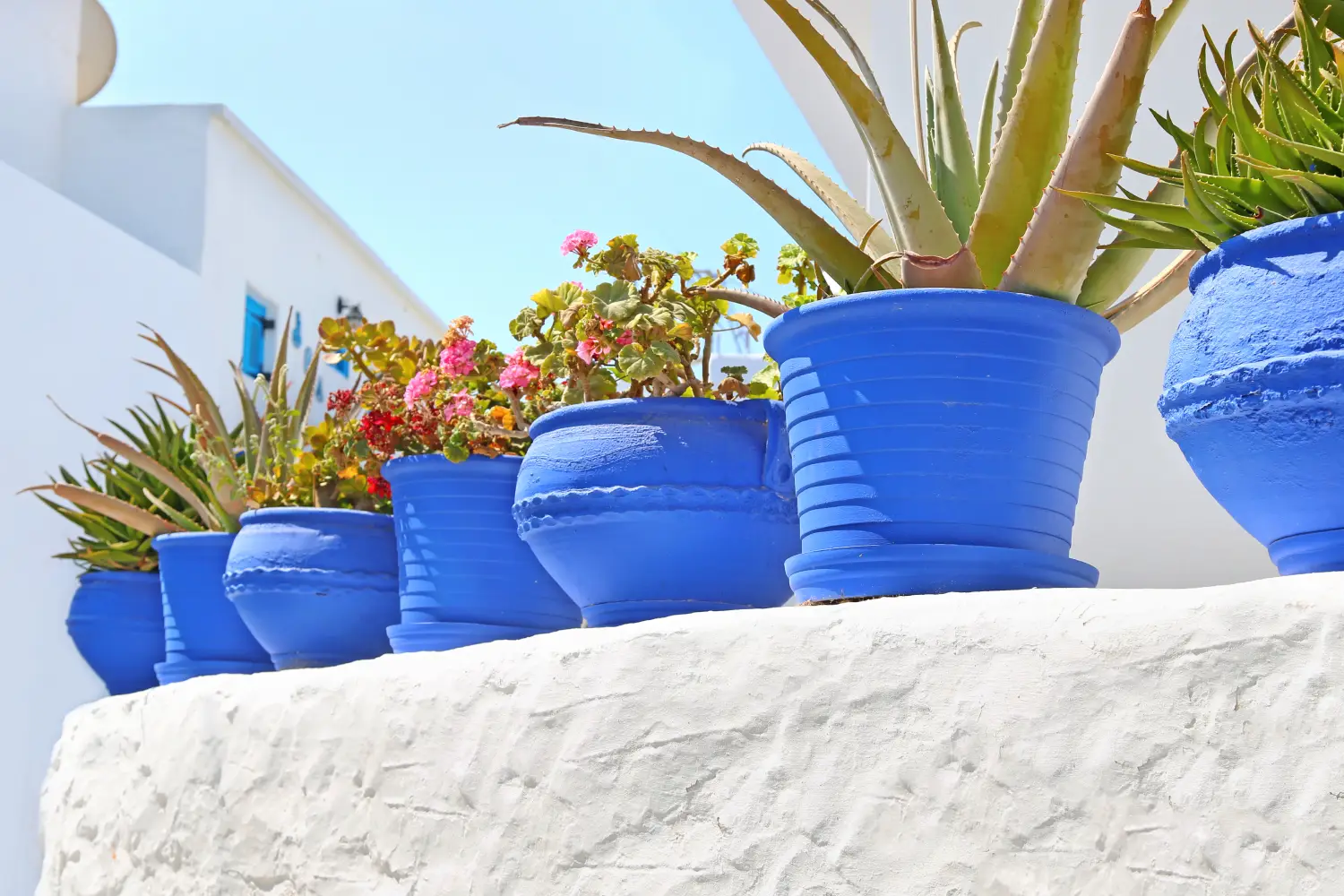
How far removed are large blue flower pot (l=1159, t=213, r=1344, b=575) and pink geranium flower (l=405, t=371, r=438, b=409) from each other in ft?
3.94

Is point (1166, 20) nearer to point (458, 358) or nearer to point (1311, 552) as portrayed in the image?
point (1311, 552)

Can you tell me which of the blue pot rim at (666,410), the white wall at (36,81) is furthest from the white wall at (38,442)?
the blue pot rim at (666,410)

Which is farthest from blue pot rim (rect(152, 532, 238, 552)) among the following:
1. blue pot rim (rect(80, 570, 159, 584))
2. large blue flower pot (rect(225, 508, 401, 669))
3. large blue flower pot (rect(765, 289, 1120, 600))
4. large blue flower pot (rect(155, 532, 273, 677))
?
large blue flower pot (rect(765, 289, 1120, 600))

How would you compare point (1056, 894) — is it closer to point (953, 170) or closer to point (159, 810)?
point (953, 170)

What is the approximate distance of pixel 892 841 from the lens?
107 cm

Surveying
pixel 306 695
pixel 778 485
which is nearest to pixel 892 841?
pixel 778 485

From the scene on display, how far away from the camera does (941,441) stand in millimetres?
1247

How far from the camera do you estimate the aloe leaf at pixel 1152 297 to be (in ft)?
4.67

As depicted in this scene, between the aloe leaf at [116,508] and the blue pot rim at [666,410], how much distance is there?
1.47 m

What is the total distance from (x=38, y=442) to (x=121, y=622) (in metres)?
2.90

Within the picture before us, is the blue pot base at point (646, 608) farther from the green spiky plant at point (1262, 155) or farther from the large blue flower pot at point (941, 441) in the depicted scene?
the green spiky plant at point (1262, 155)

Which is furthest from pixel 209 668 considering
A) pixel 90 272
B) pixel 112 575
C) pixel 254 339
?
pixel 254 339

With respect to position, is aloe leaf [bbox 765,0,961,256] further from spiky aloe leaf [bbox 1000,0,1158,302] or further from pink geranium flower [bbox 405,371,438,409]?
pink geranium flower [bbox 405,371,438,409]

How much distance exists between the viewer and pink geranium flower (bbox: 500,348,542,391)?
191 centimetres
